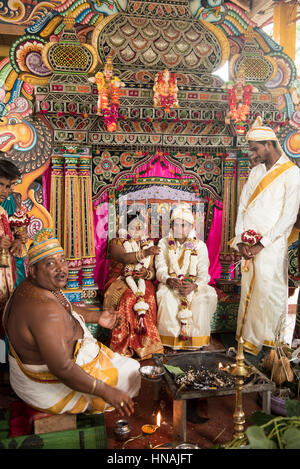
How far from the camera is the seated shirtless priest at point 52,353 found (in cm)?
263

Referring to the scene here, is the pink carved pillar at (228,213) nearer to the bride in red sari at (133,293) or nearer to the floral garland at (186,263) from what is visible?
the floral garland at (186,263)

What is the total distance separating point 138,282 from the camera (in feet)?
15.8

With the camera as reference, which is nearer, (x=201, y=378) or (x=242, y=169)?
(x=201, y=378)

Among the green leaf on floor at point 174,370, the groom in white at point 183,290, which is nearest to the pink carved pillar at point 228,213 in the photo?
the groom in white at point 183,290

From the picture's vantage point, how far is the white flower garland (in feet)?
15.0

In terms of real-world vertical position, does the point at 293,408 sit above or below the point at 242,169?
below

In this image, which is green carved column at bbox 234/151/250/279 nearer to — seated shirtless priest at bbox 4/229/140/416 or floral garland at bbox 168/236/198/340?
floral garland at bbox 168/236/198/340

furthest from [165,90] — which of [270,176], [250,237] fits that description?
[250,237]

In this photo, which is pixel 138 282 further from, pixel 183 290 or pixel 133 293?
pixel 183 290

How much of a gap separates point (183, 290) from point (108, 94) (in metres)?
2.52

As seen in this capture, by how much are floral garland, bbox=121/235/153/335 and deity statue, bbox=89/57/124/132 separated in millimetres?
1426

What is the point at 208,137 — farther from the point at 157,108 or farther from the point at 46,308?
the point at 46,308

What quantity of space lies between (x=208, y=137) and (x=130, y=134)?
3.55 ft

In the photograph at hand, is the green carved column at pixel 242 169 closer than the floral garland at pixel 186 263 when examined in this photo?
No
